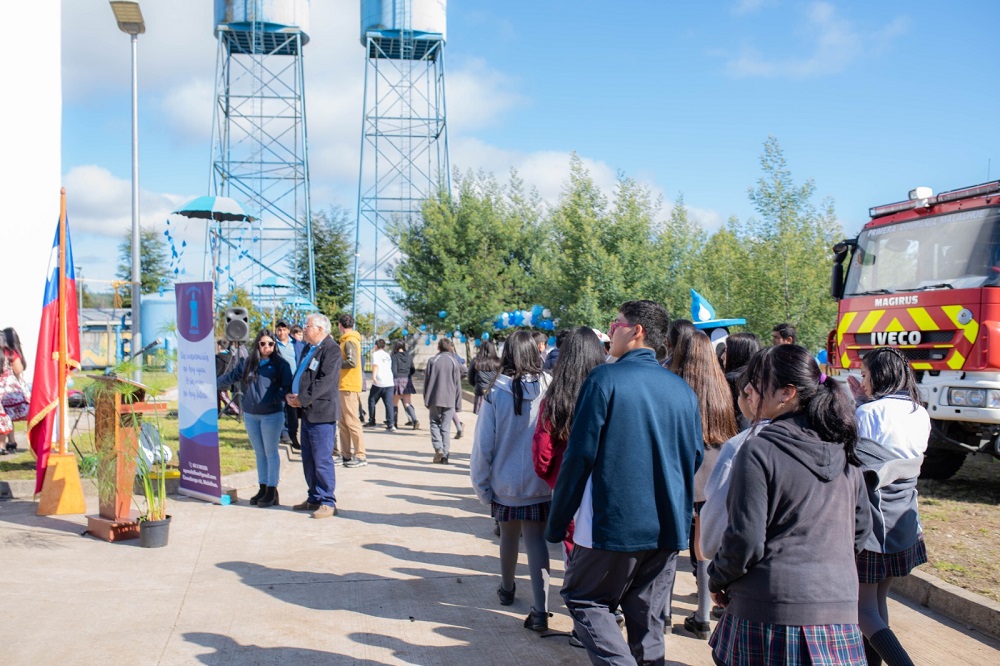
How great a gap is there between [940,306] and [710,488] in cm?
693

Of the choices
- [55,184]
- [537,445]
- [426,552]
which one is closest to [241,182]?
[55,184]

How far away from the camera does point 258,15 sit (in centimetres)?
3381

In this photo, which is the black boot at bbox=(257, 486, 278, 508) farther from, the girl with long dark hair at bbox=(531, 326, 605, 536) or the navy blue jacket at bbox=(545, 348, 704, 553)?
the navy blue jacket at bbox=(545, 348, 704, 553)

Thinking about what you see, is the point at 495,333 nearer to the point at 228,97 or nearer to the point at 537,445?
the point at 228,97

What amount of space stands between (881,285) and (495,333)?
75.3 ft

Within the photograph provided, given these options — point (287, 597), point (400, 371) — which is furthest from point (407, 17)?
point (287, 597)

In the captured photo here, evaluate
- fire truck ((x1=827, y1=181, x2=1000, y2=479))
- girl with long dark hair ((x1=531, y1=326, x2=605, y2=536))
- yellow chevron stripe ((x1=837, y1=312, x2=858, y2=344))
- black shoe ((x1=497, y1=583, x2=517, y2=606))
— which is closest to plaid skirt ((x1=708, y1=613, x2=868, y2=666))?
girl with long dark hair ((x1=531, y1=326, x2=605, y2=536))

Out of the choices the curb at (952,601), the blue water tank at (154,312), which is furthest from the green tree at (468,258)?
the curb at (952,601)

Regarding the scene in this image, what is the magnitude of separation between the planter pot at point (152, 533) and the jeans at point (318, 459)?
1521mm

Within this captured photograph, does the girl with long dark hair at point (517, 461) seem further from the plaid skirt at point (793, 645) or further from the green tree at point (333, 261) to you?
the green tree at point (333, 261)

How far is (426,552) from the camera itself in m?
6.96

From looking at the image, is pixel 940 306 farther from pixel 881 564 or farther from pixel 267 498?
pixel 267 498

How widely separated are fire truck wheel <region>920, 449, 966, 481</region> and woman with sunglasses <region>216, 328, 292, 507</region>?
7.77 m

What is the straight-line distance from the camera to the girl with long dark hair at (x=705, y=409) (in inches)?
191
